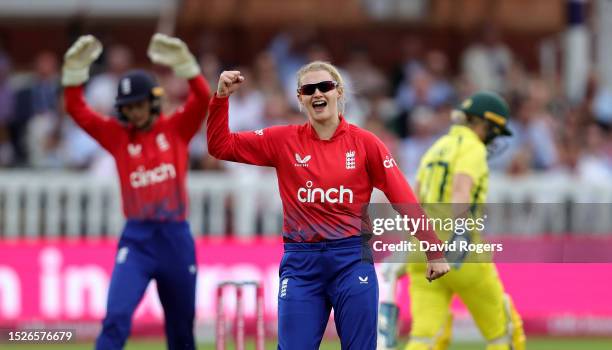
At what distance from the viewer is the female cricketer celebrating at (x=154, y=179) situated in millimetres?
12125

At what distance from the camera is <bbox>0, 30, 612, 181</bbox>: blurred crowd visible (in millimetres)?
19859

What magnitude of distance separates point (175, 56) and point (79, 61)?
3.05 ft

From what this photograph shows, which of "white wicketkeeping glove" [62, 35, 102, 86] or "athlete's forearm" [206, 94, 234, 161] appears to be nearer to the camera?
"athlete's forearm" [206, 94, 234, 161]

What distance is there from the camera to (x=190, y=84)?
12.5 meters

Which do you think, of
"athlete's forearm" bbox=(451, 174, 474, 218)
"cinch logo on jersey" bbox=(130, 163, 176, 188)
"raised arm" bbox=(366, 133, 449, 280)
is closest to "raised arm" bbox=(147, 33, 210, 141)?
"cinch logo on jersey" bbox=(130, 163, 176, 188)

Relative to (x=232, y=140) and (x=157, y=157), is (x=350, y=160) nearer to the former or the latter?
(x=232, y=140)

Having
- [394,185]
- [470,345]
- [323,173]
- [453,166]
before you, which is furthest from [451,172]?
[470,345]

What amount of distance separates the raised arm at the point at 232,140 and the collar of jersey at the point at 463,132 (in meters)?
2.25

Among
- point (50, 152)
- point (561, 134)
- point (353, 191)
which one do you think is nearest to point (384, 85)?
point (561, 134)

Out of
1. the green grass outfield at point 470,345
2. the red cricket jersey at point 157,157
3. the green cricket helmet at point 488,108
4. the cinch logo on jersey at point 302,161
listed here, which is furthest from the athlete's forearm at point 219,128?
the green grass outfield at point 470,345

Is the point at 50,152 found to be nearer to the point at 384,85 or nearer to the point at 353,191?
the point at 384,85

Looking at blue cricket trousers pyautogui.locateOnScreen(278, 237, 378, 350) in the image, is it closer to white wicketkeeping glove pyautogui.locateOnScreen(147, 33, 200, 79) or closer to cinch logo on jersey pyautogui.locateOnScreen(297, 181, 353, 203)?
cinch logo on jersey pyautogui.locateOnScreen(297, 181, 353, 203)

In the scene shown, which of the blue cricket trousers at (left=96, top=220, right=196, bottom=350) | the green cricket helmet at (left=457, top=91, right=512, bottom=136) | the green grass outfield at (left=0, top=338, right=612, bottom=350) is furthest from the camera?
the green grass outfield at (left=0, top=338, right=612, bottom=350)

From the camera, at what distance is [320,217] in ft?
32.0
